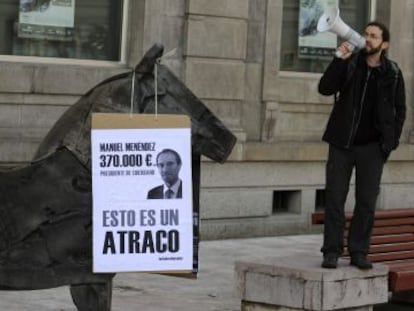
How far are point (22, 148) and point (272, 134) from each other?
3.50 meters

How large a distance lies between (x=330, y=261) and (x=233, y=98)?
18.2ft

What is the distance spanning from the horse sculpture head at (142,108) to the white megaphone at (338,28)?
1.33m

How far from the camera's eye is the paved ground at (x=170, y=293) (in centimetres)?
775

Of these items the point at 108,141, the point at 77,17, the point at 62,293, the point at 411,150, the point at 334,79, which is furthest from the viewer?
the point at 411,150

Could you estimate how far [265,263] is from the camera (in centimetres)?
678

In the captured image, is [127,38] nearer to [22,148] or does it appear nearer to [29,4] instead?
[29,4]

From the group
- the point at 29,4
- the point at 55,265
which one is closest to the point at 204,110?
the point at 55,265

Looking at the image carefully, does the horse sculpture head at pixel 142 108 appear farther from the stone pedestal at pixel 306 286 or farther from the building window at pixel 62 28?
the building window at pixel 62 28

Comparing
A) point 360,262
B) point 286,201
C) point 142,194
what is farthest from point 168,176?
point 286,201

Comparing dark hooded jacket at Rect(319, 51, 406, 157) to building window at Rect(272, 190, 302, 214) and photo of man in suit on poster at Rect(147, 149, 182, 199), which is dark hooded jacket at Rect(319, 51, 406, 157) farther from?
building window at Rect(272, 190, 302, 214)

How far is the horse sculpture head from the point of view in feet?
16.3

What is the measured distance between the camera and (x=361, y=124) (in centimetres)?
655

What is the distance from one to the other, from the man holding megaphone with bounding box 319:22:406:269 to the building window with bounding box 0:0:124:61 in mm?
5264

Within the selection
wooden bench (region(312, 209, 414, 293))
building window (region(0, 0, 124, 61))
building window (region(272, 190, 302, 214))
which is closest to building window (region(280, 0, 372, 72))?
building window (region(272, 190, 302, 214))
